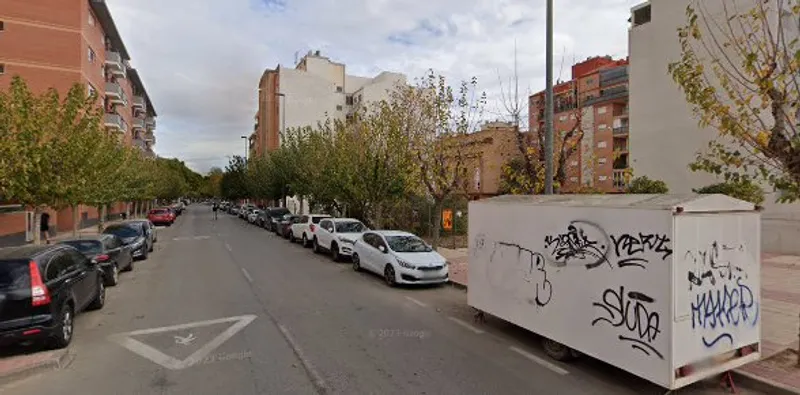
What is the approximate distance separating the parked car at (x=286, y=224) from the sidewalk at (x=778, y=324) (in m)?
12.6

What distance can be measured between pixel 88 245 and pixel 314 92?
57812mm

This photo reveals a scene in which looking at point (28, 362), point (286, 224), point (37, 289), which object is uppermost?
point (37, 289)

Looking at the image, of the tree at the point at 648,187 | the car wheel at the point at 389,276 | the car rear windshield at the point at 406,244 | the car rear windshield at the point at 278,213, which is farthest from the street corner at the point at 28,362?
the car rear windshield at the point at 278,213

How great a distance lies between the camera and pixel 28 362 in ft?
19.4

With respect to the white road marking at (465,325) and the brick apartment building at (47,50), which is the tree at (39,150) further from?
the brick apartment building at (47,50)

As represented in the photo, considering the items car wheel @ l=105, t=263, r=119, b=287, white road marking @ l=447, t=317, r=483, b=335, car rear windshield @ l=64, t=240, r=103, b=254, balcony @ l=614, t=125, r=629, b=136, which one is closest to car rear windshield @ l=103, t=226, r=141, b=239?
car rear windshield @ l=64, t=240, r=103, b=254

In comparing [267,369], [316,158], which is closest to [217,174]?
[316,158]

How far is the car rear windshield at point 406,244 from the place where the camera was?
1242 centimetres

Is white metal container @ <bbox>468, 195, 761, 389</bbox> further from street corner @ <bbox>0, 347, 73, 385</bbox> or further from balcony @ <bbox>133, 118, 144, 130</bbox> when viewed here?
balcony @ <bbox>133, 118, 144, 130</bbox>

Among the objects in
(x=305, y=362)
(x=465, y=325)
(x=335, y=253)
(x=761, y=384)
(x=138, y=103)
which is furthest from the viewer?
(x=138, y=103)

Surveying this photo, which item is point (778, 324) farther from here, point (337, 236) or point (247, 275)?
point (337, 236)

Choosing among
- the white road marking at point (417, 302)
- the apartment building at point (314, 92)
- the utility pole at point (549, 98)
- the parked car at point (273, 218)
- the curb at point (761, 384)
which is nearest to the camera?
the curb at point (761, 384)

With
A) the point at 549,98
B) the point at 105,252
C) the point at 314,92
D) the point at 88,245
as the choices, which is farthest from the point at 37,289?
the point at 314,92

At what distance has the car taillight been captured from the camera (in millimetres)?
6312
